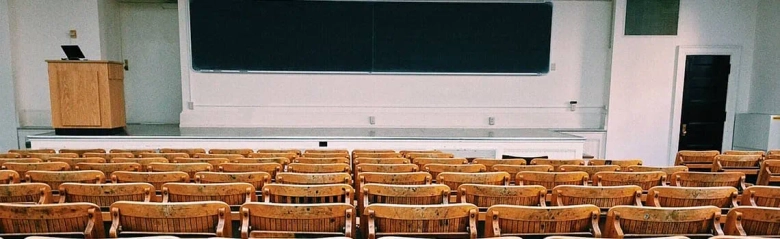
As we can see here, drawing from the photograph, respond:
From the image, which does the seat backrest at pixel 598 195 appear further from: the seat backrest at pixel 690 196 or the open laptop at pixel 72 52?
the open laptop at pixel 72 52

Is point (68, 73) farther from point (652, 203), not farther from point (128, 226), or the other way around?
point (652, 203)

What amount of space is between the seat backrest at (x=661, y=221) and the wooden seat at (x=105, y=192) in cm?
278

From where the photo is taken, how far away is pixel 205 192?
2.88 metres

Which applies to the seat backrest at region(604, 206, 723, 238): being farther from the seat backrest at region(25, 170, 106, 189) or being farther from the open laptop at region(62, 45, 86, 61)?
the open laptop at region(62, 45, 86, 61)

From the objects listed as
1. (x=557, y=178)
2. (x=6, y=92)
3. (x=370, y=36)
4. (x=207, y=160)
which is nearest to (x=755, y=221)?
(x=557, y=178)

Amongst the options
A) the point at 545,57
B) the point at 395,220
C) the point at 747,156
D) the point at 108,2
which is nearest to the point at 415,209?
the point at 395,220

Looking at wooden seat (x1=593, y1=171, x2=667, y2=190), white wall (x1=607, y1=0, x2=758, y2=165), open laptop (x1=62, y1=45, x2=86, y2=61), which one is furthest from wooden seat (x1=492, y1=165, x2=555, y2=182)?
open laptop (x1=62, y1=45, x2=86, y2=61)

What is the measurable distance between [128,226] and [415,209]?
5.06ft

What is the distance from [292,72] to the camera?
8.03 m

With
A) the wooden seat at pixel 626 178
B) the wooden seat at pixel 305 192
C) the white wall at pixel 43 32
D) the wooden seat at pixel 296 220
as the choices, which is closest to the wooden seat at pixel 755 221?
the wooden seat at pixel 626 178

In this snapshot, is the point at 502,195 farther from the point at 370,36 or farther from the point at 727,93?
the point at 727,93

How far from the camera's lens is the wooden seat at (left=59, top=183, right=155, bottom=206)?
→ 9.42 ft

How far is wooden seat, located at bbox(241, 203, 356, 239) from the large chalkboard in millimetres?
5801

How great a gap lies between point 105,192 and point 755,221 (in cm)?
379
